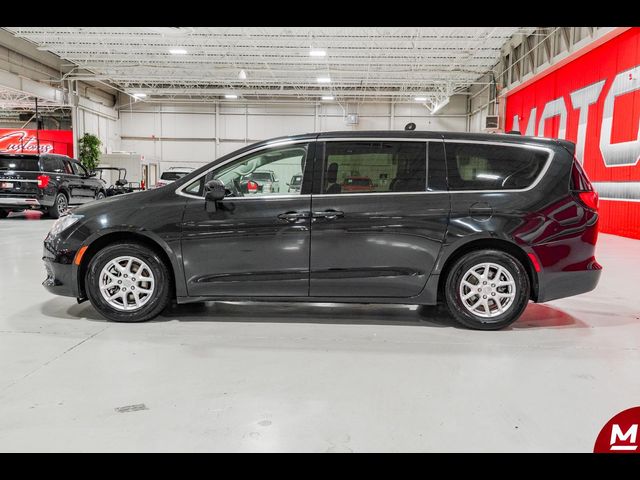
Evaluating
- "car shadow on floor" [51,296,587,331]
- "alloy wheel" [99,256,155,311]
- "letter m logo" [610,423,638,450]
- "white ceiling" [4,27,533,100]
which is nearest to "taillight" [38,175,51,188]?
"white ceiling" [4,27,533,100]

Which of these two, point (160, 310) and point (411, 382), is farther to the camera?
point (160, 310)

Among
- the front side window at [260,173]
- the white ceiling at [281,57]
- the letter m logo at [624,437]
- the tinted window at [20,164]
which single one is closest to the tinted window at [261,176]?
the front side window at [260,173]

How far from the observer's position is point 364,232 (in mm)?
3613

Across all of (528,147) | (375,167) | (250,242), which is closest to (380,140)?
(375,167)

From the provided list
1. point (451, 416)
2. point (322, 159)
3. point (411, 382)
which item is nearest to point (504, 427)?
point (451, 416)

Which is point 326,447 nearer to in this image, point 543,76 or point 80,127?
point 543,76

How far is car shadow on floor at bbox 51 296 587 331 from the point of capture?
391cm

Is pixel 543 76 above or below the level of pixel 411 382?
above

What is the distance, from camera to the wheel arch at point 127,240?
3719 millimetres

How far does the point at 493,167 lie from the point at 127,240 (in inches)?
114

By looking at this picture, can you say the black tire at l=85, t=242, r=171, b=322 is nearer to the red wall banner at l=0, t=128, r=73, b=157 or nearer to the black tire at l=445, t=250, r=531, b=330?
the black tire at l=445, t=250, r=531, b=330

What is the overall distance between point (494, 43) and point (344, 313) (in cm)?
1529

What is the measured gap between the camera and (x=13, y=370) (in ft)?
9.16

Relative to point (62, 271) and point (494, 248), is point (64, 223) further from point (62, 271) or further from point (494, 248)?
point (494, 248)
